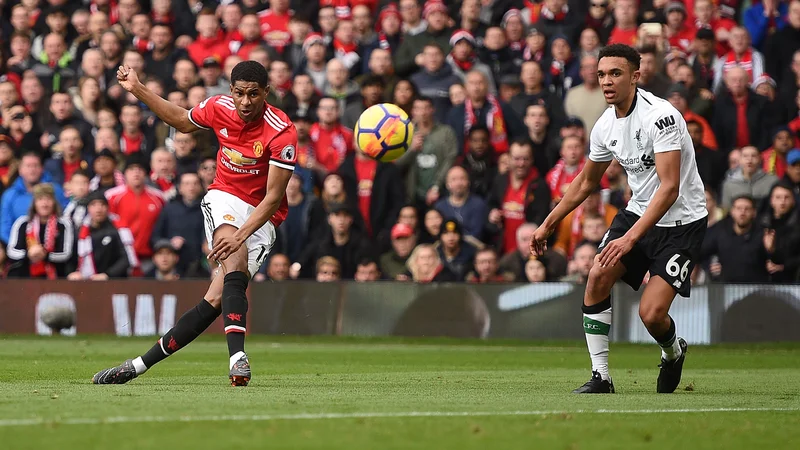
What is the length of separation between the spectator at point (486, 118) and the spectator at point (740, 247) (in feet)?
10.8

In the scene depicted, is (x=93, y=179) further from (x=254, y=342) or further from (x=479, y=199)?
(x=479, y=199)

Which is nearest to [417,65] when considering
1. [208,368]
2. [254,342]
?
[254,342]

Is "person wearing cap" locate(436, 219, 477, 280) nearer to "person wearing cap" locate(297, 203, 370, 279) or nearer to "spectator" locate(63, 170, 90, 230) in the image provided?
"person wearing cap" locate(297, 203, 370, 279)

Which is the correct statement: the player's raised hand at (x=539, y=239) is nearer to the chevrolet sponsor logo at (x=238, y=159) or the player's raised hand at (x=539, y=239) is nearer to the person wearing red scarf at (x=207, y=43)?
the chevrolet sponsor logo at (x=238, y=159)

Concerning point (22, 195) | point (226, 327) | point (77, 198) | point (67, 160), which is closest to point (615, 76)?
point (226, 327)

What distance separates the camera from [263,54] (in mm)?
19391

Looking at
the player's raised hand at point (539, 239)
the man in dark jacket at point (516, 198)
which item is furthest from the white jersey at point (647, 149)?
the man in dark jacket at point (516, 198)

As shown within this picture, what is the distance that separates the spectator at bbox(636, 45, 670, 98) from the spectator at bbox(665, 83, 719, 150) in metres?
0.17

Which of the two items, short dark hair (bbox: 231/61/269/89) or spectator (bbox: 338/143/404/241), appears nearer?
short dark hair (bbox: 231/61/269/89)

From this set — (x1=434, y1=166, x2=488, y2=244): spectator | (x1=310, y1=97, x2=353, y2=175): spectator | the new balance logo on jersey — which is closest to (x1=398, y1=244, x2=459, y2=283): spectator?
(x1=434, y1=166, x2=488, y2=244): spectator

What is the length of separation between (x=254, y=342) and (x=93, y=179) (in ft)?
13.5

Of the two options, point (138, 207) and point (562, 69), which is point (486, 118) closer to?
point (562, 69)

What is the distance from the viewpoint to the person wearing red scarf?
2073 cm

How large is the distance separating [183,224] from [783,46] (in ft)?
27.7
